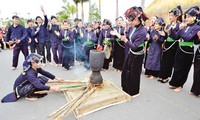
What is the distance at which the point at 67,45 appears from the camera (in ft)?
19.2

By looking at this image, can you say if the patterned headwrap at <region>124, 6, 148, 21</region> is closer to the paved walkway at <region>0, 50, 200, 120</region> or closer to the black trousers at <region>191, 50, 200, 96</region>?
the black trousers at <region>191, 50, 200, 96</region>

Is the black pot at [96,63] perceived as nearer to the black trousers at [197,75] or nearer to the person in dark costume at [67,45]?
the black trousers at [197,75]

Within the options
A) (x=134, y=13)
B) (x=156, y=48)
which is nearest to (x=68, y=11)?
(x=156, y=48)

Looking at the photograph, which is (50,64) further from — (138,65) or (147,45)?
(138,65)

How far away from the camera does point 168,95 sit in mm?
3771

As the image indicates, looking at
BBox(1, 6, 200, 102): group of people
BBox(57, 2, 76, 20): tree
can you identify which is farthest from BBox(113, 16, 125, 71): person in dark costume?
BBox(57, 2, 76, 20): tree

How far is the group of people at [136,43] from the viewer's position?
340cm

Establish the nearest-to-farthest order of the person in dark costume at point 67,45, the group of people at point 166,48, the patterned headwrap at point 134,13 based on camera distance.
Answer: the patterned headwrap at point 134,13
the group of people at point 166,48
the person in dark costume at point 67,45

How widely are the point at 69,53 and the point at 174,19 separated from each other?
3.34 m

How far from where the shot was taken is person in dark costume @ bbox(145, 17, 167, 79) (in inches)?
172

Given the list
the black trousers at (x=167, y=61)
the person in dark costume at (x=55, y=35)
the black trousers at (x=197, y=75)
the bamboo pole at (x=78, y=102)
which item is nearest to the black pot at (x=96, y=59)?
the bamboo pole at (x=78, y=102)

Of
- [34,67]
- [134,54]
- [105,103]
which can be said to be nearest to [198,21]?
[134,54]

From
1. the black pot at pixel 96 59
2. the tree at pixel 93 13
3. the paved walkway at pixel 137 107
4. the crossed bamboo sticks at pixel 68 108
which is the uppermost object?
the tree at pixel 93 13

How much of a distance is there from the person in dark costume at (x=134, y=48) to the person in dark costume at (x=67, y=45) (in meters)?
2.61
